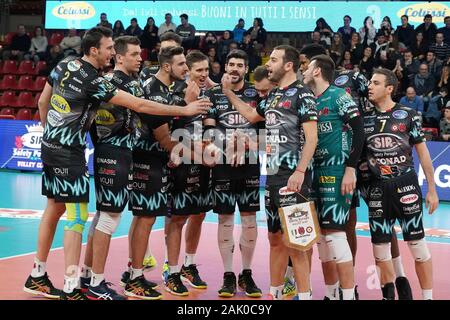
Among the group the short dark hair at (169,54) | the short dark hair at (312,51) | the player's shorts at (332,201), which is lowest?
the player's shorts at (332,201)

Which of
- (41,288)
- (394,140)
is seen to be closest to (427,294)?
(394,140)

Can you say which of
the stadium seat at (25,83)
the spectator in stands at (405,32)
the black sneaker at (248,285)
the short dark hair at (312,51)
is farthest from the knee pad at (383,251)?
the stadium seat at (25,83)

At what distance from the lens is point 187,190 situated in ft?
24.0

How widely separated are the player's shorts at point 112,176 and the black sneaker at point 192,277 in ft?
4.09

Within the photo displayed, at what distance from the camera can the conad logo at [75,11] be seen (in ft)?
79.4

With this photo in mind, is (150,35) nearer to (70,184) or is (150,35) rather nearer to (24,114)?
(24,114)

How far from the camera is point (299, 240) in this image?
5.94 meters

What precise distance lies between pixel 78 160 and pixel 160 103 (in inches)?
38.1

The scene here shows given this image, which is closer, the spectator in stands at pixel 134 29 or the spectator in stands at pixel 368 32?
the spectator in stands at pixel 368 32

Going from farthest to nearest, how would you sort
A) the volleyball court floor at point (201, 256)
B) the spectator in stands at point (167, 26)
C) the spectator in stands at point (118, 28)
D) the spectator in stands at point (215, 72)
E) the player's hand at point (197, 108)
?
the spectator in stands at point (118, 28) < the spectator in stands at point (167, 26) < the spectator in stands at point (215, 72) < the volleyball court floor at point (201, 256) < the player's hand at point (197, 108)

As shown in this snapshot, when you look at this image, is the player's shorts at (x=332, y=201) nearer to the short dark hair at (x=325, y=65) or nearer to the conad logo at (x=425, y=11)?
the short dark hair at (x=325, y=65)
